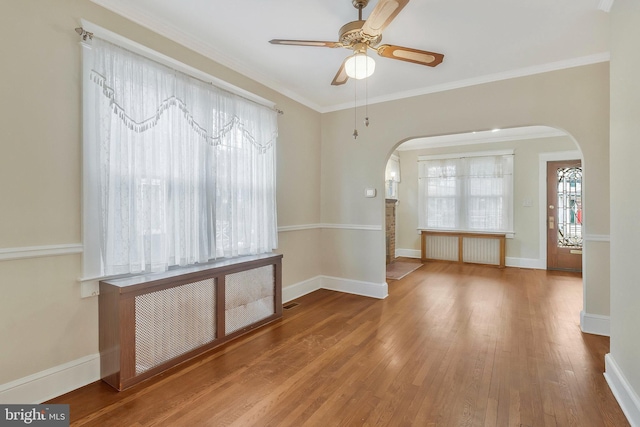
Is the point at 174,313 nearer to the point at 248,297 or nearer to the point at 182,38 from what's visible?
the point at 248,297

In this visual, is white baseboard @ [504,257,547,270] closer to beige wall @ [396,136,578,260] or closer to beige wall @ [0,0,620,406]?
beige wall @ [396,136,578,260]

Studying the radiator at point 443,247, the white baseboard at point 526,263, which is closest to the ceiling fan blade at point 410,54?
the radiator at point 443,247

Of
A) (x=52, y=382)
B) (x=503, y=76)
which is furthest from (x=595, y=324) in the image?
(x=52, y=382)

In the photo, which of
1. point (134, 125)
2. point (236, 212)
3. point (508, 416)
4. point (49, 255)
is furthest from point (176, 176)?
point (508, 416)

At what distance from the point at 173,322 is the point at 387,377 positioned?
1.67 metres

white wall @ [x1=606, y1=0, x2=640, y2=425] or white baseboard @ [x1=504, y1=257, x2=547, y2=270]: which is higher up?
white wall @ [x1=606, y1=0, x2=640, y2=425]

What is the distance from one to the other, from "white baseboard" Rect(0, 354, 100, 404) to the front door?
7.09 m

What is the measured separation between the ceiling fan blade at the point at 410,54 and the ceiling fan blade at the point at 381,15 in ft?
0.61

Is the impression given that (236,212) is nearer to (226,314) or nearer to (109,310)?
(226,314)

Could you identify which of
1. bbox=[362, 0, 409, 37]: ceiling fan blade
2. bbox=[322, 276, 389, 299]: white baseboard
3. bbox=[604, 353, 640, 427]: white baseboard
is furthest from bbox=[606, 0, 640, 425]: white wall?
bbox=[322, 276, 389, 299]: white baseboard

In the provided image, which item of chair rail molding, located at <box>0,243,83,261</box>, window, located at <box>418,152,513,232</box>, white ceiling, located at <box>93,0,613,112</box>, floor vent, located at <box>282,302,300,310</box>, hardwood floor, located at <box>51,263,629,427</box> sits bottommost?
hardwood floor, located at <box>51,263,629,427</box>

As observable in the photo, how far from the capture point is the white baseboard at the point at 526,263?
19.2ft

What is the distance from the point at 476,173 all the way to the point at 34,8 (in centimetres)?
678

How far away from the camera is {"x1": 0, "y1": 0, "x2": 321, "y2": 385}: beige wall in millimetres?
1770
